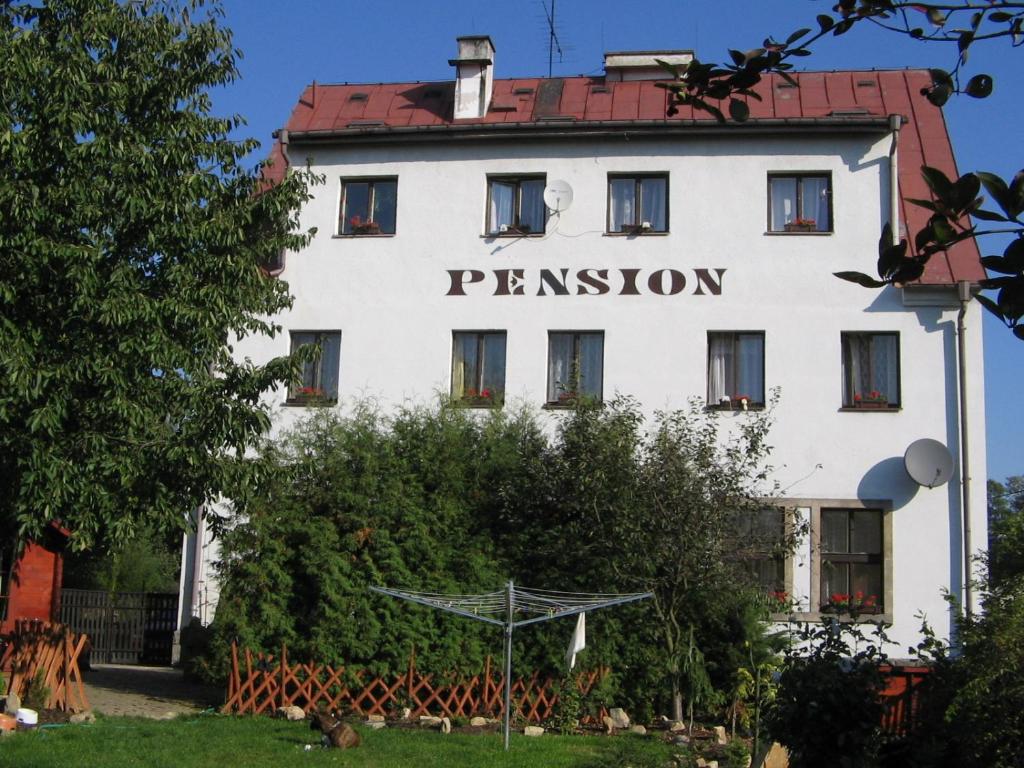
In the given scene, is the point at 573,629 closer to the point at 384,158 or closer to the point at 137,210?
the point at 137,210

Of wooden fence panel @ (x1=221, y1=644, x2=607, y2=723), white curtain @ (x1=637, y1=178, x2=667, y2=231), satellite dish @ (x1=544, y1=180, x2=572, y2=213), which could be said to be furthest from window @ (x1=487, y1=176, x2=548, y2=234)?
wooden fence panel @ (x1=221, y1=644, x2=607, y2=723)

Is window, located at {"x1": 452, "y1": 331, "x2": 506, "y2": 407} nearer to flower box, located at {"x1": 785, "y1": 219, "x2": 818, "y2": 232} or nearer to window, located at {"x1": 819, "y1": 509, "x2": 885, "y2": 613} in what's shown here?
flower box, located at {"x1": 785, "y1": 219, "x2": 818, "y2": 232}

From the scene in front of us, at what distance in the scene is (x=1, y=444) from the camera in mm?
13156

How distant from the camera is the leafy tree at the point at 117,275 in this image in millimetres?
13219

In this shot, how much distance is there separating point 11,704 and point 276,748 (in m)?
3.70

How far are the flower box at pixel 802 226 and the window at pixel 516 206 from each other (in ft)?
14.3

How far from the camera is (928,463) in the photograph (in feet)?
64.8

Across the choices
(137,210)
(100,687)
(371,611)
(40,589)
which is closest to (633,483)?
(371,611)

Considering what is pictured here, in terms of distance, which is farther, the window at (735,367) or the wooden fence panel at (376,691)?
the window at (735,367)

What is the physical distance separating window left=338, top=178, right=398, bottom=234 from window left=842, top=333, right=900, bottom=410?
8496 mm

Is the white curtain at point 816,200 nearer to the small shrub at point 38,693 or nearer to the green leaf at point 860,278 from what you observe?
the small shrub at point 38,693

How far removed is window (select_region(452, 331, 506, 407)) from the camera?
2155 centimetres

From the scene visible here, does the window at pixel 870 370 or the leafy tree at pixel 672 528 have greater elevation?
the window at pixel 870 370

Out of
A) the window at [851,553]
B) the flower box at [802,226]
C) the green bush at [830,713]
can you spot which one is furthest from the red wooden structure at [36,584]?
the green bush at [830,713]
